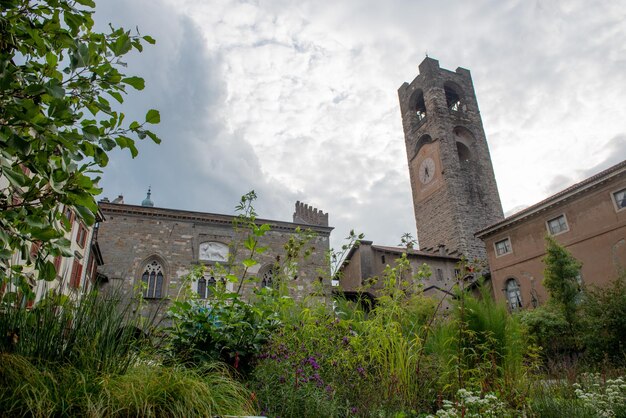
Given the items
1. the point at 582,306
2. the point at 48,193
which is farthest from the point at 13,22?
the point at 582,306

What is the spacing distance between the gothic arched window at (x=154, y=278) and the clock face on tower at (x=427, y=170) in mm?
22855

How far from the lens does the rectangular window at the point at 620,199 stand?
1736cm

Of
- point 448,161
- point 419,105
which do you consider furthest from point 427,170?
point 419,105

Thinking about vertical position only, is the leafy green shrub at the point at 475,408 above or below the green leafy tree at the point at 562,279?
below

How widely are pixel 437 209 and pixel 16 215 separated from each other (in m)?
32.6

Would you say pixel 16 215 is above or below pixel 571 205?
below

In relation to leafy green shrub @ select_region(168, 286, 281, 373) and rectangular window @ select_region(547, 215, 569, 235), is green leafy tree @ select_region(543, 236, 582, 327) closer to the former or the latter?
rectangular window @ select_region(547, 215, 569, 235)

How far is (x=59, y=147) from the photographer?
7.93 ft

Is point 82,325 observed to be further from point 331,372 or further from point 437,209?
point 437,209

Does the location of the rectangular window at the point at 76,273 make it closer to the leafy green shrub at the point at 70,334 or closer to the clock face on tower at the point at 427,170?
the leafy green shrub at the point at 70,334

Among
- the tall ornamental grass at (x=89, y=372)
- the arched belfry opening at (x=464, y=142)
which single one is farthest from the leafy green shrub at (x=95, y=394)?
the arched belfry opening at (x=464, y=142)

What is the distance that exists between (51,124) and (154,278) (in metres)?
20.2

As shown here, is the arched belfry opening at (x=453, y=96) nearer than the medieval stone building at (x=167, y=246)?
No

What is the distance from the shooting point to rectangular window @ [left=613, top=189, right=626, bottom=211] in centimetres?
1736
